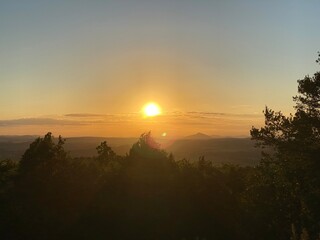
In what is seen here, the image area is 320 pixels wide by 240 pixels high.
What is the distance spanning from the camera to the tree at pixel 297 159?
27.3m

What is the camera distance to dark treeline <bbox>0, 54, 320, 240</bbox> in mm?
25828

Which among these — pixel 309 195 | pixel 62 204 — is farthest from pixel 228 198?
pixel 62 204

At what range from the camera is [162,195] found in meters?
27.8

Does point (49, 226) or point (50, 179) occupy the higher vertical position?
point (50, 179)

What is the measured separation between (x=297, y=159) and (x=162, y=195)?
1081 cm

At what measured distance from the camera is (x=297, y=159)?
92.7 ft

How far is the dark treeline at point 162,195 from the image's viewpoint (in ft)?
84.7

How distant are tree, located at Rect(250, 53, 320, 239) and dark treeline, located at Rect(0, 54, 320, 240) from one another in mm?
76

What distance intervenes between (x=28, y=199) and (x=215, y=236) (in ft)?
45.9

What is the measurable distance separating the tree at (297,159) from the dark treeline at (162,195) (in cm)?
8

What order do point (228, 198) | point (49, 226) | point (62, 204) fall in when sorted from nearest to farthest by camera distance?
1. point (49, 226)
2. point (62, 204)
3. point (228, 198)

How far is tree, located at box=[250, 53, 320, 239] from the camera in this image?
2731 cm

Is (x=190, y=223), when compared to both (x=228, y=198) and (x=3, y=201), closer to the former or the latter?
(x=228, y=198)

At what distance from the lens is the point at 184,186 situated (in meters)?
29.0
